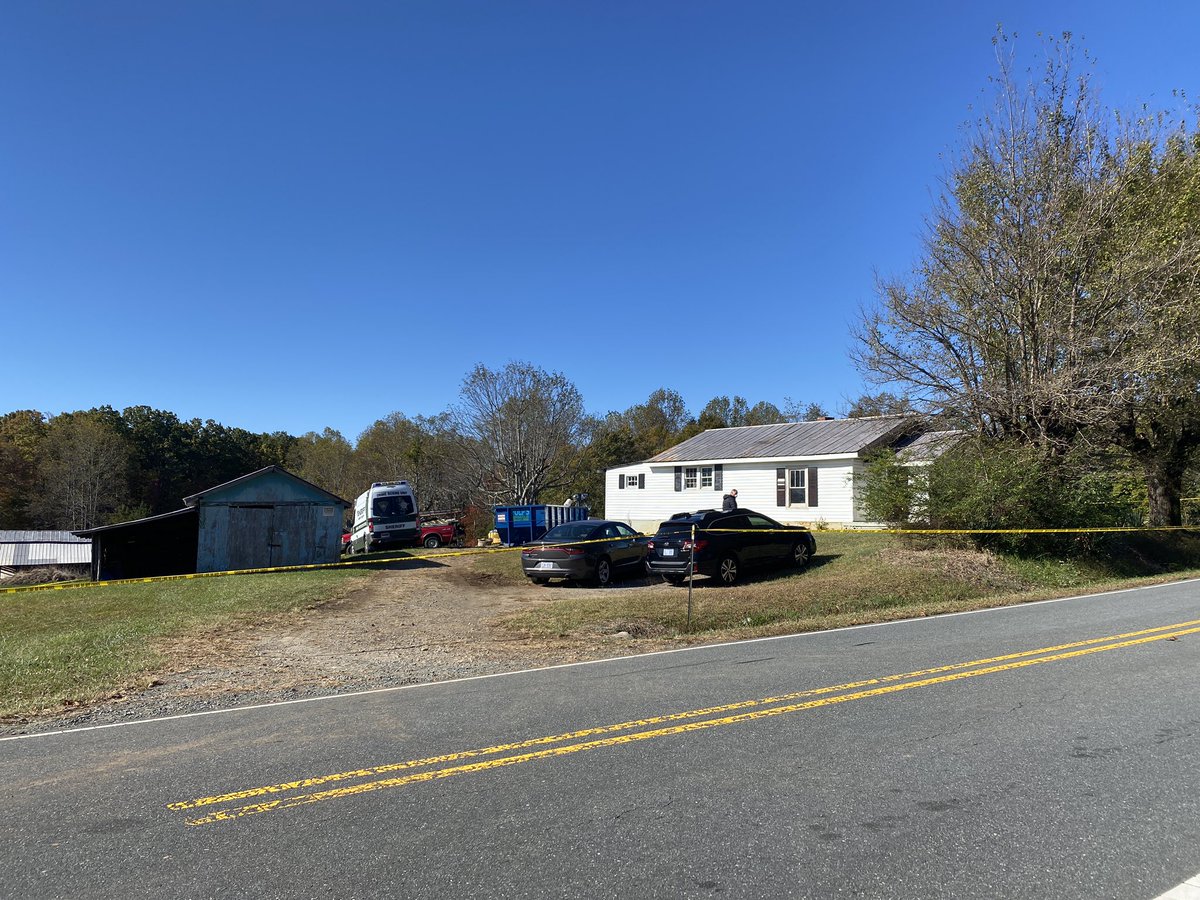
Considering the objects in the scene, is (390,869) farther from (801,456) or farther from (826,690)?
(801,456)

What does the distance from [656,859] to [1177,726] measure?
171 inches

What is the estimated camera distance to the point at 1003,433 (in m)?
19.5

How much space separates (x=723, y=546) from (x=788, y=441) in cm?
1668

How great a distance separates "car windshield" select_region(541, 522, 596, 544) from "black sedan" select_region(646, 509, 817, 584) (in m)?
1.51

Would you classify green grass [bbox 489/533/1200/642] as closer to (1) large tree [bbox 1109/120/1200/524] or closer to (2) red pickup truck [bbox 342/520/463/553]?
(1) large tree [bbox 1109/120/1200/524]

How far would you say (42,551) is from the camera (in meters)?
29.3

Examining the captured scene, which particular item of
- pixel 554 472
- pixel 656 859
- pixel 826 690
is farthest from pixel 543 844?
pixel 554 472

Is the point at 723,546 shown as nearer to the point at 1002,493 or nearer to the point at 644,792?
the point at 1002,493

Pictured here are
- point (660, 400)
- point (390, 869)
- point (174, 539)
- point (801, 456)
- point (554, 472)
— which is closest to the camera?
point (390, 869)

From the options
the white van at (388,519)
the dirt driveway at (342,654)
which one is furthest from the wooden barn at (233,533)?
the dirt driveway at (342,654)

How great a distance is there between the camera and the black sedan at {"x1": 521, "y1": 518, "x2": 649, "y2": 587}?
16906 millimetres

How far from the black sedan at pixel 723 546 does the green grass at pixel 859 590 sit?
1.24 ft

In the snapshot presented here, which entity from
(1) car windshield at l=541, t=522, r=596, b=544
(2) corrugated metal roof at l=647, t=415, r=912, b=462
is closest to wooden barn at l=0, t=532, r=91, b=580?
(1) car windshield at l=541, t=522, r=596, b=544

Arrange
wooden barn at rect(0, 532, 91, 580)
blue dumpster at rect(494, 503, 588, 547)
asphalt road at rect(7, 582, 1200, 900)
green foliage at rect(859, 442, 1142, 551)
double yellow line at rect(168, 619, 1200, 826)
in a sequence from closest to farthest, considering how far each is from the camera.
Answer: asphalt road at rect(7, 582, 1200, 900) < double yellow line at rect(168, 619, 1200, 826) < green foliage at rect(859, 442, 1142, 551) < wooden barn at rect(0, 532, 91, 580) < blue dumpster at rect(494, 503, 588, 547)
